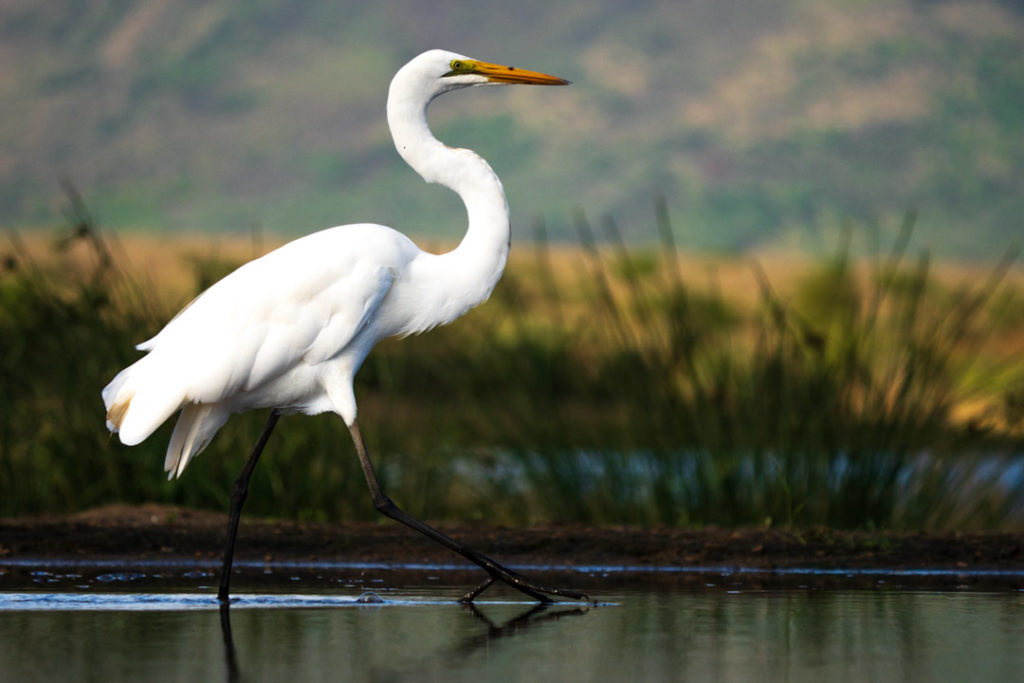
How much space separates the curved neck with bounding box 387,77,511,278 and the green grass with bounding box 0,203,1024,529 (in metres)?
1.23

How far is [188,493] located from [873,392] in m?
3.97

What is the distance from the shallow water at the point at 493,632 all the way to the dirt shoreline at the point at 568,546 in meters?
0.53

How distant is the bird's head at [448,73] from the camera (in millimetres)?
6179

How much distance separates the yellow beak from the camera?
6.20m

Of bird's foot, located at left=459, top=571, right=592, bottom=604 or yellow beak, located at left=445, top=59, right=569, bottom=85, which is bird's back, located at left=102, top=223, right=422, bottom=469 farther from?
bird's foot, located at left=459, top=571, right=592, bottom=604

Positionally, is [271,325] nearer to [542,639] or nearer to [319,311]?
[319,311]

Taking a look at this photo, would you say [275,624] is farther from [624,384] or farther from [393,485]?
[393,485]

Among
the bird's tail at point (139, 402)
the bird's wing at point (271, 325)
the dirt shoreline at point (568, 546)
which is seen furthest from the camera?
the dirt shoreline at point (568, 546)

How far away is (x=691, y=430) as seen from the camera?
7473 millimetres

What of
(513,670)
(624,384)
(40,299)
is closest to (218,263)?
(40,299)

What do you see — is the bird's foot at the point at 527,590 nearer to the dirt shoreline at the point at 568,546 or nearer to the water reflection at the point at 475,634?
the water reflection at the point at 475,634

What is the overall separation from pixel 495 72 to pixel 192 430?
6.71 ft

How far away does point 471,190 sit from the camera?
603 cm

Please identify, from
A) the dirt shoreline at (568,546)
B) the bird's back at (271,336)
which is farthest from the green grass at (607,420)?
the bird's back at (271,336)
